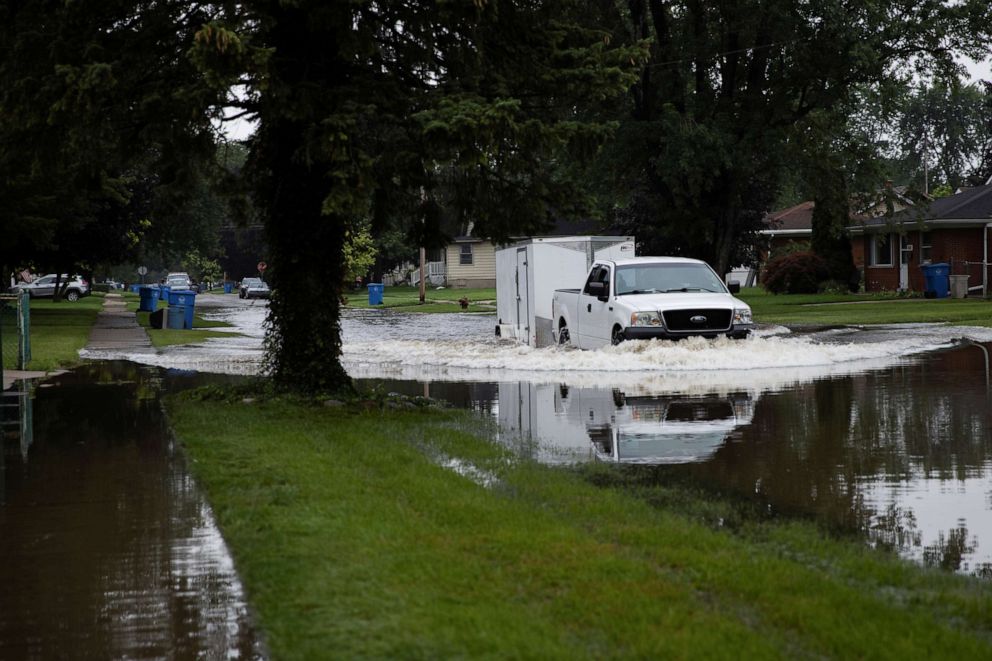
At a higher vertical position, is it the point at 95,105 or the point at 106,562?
the point at 95,105

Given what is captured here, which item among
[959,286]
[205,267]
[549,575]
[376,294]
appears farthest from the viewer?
[205,267]

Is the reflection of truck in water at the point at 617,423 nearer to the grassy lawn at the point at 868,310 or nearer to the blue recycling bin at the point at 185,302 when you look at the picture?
the grassy lawn at the point at 868,310

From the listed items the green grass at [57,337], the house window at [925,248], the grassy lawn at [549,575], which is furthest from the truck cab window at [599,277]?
the house window at [925,248]

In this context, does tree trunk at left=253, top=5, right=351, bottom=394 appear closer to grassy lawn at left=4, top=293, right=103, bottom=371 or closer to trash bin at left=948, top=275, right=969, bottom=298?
grassy lawn at left=4, top=293, right=103, bottom=371

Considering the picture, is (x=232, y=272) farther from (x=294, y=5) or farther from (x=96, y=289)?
(x=294, y=5)

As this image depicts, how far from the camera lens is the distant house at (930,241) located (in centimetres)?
4606

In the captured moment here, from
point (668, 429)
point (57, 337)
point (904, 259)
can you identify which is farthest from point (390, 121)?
point (904, 259)

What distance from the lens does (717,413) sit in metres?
14.1

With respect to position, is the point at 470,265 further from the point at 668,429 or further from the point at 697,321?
the point at 668,429

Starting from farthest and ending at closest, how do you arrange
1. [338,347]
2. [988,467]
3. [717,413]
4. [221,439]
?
[338,347], [717,413], [221,439], [988,467]

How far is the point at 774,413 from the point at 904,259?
126ft

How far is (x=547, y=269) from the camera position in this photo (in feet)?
89.6

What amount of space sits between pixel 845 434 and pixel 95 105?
834 cm

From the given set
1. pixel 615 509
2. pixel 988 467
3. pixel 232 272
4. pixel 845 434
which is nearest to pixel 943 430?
pixel 845 434
